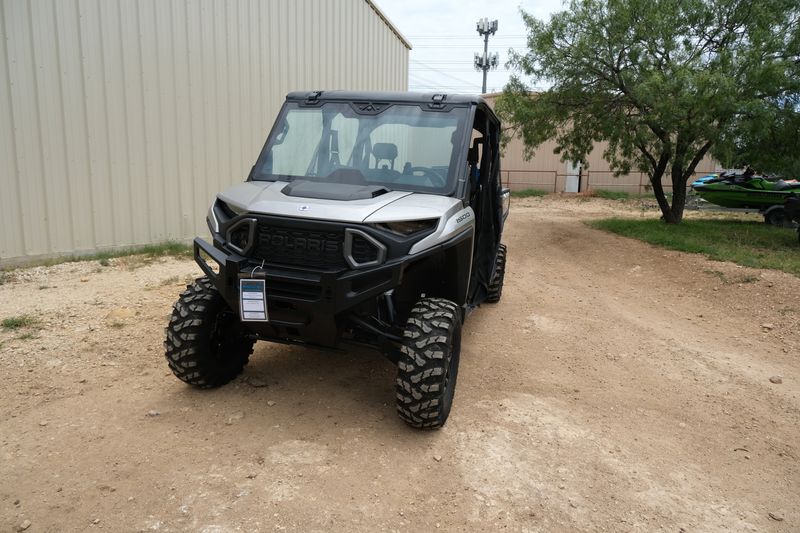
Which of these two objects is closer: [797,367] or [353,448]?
[353,448]

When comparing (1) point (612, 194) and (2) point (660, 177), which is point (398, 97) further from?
(1) point (612, 194)

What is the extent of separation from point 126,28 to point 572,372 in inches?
309

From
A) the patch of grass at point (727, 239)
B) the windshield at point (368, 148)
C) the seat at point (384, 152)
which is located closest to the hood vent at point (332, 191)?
the windshield at point (368, 148)

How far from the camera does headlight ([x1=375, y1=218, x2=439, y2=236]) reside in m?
3.72

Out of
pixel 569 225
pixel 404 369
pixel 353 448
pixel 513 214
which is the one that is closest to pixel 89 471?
pixel 353 448

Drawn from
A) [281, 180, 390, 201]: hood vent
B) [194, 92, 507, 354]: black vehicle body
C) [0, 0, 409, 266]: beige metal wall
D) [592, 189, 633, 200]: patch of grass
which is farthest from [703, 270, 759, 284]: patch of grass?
[592, 189, 633, 200]: patch of grass

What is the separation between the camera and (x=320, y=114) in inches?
192

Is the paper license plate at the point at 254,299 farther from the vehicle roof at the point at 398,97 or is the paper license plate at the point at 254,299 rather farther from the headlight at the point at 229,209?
the vehicle roof at the point at 398,97

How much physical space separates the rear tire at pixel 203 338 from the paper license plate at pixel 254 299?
0.67 m

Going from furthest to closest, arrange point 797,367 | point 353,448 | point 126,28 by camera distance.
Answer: point 126,28
point 797,367
point 353,448

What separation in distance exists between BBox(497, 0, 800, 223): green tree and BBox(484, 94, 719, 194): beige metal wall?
49.6 ft

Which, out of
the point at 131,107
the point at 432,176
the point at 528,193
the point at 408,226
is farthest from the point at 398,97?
the point at 528,193

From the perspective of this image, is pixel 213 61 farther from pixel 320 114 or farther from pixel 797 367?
pixel 797 367

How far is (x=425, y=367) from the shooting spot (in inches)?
146
